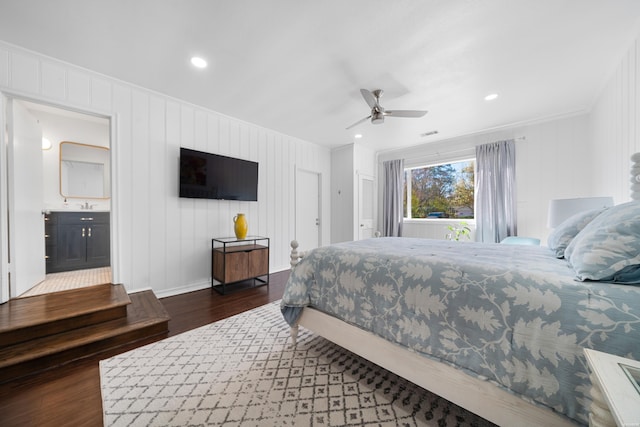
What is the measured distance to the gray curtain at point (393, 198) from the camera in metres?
5.12

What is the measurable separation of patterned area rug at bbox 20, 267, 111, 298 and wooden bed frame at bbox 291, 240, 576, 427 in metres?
3.45

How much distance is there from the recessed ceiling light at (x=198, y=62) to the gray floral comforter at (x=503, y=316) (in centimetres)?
243

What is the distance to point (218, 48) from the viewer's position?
7.03 feet

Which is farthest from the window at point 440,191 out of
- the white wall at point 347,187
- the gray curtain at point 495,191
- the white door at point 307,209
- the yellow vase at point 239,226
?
the yellow vase at point 239,226

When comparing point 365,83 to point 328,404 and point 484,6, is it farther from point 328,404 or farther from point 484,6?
point 328,404

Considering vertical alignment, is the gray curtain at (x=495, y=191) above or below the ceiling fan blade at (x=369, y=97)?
below

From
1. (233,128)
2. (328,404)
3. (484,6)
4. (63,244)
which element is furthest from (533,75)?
(63,244)

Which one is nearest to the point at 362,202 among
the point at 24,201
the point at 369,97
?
the point at 369,97

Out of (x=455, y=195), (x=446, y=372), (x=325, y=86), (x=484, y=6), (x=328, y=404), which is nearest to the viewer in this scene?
(x=446, y=372)

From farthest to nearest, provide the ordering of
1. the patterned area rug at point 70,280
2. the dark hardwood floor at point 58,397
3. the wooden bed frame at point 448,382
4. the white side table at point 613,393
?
the patterned area rug at point 70,280 < the dark hardwood floor at point 58,397 < the wooden bed frame at point 448,382 < the white side table at point 613,393

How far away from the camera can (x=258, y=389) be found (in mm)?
1491

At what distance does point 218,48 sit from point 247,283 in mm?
3060

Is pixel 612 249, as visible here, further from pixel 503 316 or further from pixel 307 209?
pixel 307 209

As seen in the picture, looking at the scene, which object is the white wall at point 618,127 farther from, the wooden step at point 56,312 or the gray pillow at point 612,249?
the wooden step at point 56,312
